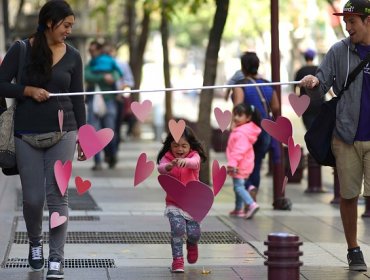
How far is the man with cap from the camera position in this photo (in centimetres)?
825

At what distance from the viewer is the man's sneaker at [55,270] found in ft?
25.8

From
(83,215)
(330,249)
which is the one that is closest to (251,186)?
(83,215)

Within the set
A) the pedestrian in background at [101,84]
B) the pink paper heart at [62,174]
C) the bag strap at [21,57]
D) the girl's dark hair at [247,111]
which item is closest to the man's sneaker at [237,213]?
the girl's dark hair at [247,111]

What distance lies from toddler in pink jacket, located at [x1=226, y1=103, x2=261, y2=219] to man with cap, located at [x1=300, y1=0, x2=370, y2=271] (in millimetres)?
3366

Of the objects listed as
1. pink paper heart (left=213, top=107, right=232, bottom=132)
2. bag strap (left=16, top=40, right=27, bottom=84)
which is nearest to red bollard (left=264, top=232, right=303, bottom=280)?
pink paper heart (left=213, top=107, right=232, bottom=132)

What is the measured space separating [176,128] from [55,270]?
1335 millimetres

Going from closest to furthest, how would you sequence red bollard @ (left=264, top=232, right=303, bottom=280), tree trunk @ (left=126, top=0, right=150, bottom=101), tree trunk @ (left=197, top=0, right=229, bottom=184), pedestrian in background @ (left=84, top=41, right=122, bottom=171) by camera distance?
red bollard @ (left=264, top=232, right=303, bottom=280) < tree trunk @ (left=197, top=0, right=229, bottom=184) < pedestrian in background @ (left=84, top=41, right=122, bottom=171) < tree trunk @ (left=126, top=0, right=150, bottom=101)

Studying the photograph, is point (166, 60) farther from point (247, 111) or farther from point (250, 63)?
point (247, 111)

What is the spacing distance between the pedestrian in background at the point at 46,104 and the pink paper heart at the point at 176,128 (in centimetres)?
68

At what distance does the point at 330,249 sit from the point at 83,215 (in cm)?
327

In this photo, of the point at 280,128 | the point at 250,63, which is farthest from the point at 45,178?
the point at 250,63

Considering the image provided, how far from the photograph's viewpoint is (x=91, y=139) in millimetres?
8086

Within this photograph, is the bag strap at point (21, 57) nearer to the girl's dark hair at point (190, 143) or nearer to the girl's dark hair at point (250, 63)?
the girl's dark hair at point (190, 143)

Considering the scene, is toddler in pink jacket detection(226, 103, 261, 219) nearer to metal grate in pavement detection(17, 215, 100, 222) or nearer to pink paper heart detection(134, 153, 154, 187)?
metal grate in pavement detection(17, 215, 100, 222)
